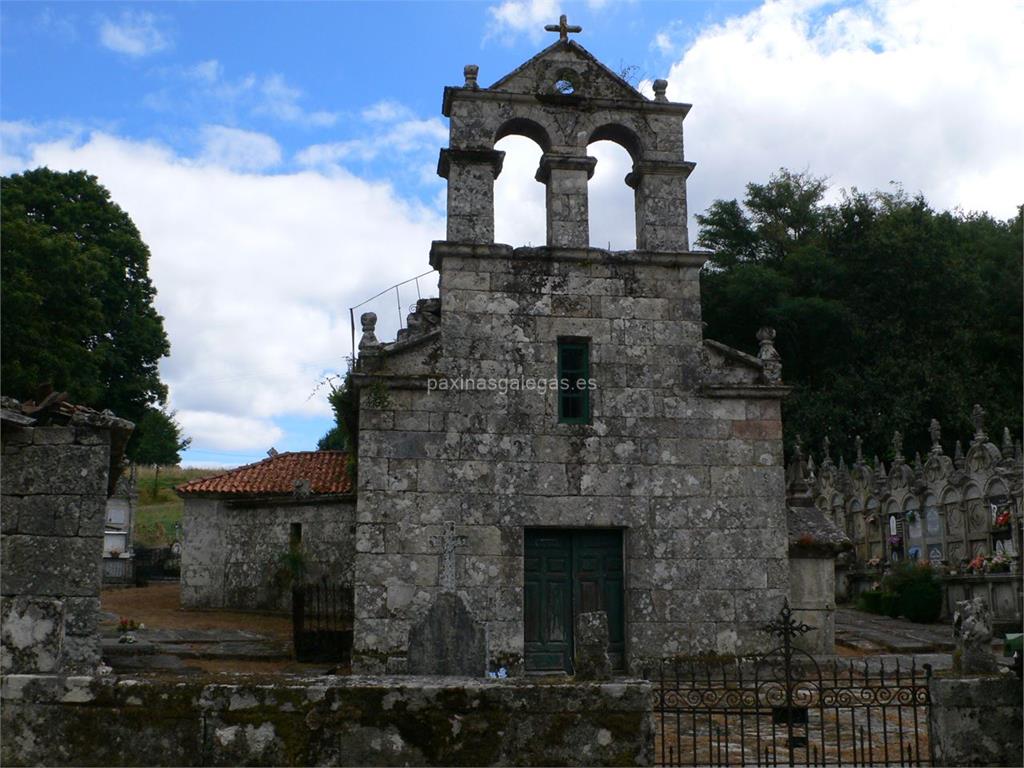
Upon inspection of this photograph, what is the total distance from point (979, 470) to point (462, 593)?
46.4 ft

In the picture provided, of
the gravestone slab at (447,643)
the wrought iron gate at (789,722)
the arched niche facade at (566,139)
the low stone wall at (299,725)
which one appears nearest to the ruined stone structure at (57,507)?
the low stone wall at (299,725)

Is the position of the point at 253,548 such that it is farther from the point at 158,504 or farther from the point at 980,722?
the point at 158,504

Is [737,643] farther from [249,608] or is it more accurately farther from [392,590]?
[249,608]

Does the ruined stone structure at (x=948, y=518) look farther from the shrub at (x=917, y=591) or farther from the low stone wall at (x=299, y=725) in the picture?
the low stone wall at (x=299, y=725)

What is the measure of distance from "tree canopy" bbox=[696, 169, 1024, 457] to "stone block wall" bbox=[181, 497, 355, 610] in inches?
804

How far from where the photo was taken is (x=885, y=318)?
37719 millimetres

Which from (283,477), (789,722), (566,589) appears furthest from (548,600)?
(283,477)

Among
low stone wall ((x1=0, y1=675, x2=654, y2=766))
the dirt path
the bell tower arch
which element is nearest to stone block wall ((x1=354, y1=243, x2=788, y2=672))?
the bell tower arch

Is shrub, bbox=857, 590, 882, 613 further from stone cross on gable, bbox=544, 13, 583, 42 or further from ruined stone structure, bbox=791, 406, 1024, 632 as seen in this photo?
stone cross on gable, bbox=544, 13, 583, 42

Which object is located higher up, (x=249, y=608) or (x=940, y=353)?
(x=940, y=353)

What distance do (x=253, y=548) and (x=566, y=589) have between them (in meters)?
11.5

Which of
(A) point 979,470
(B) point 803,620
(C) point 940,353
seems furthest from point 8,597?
(C) point 940,353

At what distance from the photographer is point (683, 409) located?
44.2ft

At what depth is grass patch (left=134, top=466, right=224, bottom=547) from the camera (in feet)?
137
